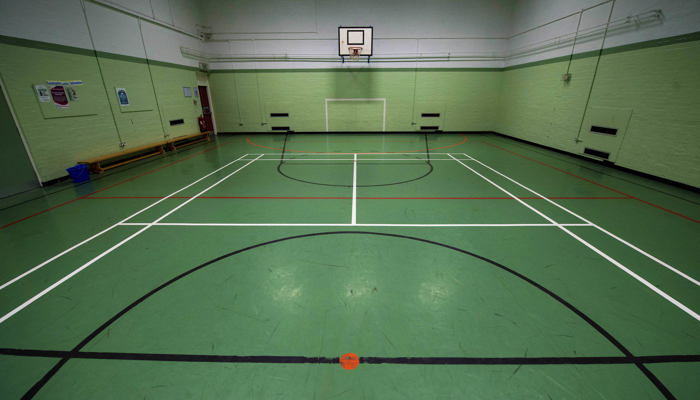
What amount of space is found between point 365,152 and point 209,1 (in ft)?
34.4

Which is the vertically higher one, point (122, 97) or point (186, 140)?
point (122, 97)

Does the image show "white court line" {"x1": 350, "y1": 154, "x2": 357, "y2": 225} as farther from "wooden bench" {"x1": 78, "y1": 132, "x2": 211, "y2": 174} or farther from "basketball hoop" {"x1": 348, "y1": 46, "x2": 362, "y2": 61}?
"wooden bench" {"x1": 78, "y1": 132, "x2": 211, "y2": 174}

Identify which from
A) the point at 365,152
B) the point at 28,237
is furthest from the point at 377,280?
the point at 365,152

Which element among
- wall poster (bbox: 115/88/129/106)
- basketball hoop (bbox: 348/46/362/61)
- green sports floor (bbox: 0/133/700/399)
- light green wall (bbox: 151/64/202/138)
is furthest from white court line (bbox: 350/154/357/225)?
light green wall (bbox: 151/64/202/138)

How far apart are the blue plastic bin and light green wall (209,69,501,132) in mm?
7984

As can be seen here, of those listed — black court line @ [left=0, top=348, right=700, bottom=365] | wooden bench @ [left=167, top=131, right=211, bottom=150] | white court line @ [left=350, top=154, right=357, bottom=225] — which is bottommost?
black court line @ [left=0, top=348, right=700, bottom=365]

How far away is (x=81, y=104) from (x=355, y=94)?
33.5 ft

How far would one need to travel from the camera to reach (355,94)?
44.7 ft

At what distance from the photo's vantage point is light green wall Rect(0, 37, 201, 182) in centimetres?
599

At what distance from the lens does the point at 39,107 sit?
6.28m

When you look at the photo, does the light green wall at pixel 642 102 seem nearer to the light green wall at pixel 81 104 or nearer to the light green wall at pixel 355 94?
the light green wall at pixel 355 94

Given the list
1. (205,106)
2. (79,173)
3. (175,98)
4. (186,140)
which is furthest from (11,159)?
(205,106)

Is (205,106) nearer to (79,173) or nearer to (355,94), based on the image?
(355,94)

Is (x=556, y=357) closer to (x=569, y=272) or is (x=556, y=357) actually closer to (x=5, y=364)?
(x=569, y=272)
